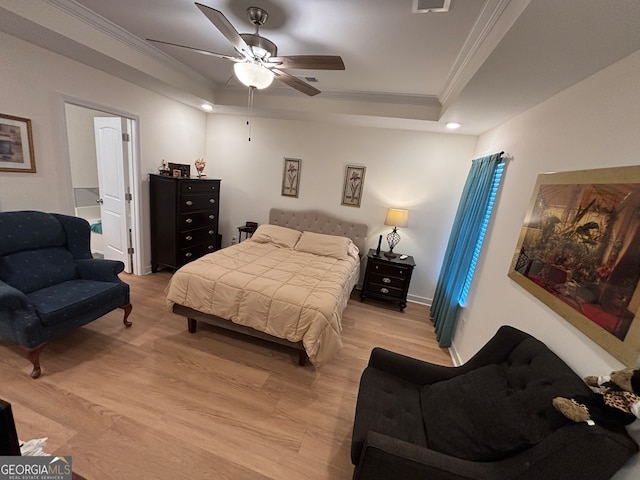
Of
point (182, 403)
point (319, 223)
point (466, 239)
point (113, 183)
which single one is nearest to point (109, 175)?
point (113, 183)

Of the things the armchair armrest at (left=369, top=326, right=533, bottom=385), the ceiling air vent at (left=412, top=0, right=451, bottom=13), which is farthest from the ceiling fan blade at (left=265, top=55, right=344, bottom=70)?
the armchair armrest at (left=369, top=326, right=533, bottom=385)

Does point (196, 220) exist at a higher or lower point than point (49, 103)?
lower

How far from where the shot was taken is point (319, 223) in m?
4.14

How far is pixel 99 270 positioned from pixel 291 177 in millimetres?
2709

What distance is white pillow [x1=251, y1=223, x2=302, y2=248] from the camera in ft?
12.4

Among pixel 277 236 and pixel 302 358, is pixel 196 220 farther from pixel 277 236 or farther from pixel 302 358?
pixel 302 358

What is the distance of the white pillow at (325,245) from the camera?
3.56m

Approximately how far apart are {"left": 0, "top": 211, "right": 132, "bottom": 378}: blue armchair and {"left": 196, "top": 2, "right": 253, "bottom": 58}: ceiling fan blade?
2.16 metres

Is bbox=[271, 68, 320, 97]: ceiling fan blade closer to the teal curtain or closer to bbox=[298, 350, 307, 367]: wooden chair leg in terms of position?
the teal curtain

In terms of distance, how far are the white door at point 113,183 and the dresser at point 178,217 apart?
1.07ft

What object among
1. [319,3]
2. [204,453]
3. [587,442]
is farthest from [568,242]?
[204,453]

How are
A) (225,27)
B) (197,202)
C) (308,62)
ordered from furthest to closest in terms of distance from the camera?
1. (197,202)
2. (308,62)
3. (225,27)

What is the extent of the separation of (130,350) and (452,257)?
136 inches

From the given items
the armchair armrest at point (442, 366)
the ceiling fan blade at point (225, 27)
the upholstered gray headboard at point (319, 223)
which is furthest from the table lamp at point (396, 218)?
the ceiling fan blade at point (225, 27)
